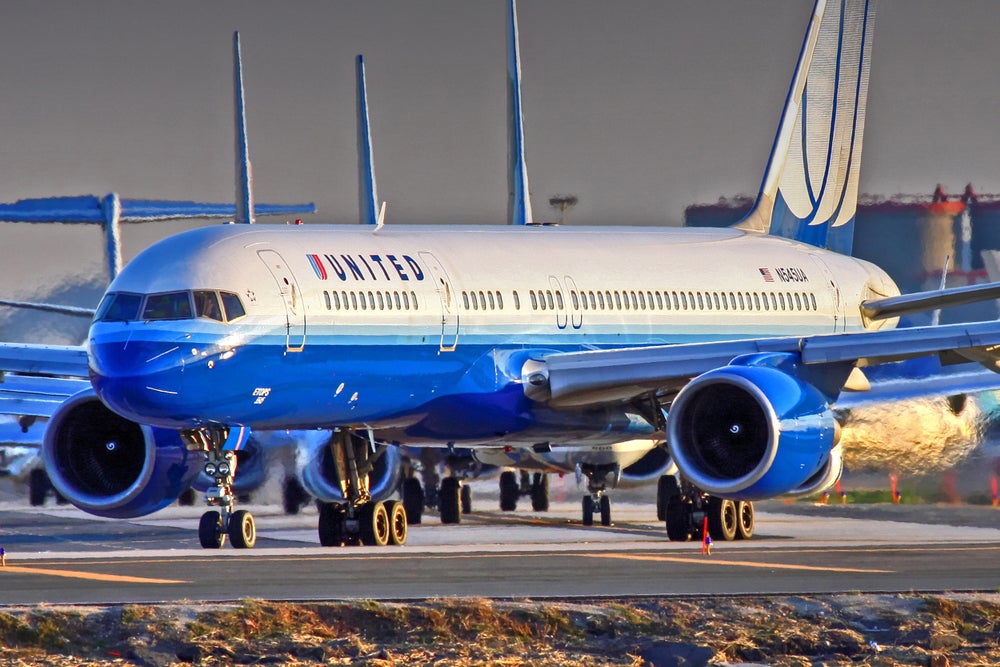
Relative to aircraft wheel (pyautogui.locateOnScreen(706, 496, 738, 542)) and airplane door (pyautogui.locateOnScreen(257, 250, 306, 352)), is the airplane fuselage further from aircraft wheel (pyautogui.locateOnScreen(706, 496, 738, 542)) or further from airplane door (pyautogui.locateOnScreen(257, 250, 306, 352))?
aircraft wheel (pyautogui.locateOnScreen(706, 496, 738, 542))

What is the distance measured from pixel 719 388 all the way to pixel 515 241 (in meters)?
4.79

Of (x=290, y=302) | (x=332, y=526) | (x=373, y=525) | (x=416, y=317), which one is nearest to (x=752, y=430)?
(x=416, y=317)

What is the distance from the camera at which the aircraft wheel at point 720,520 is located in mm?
27938

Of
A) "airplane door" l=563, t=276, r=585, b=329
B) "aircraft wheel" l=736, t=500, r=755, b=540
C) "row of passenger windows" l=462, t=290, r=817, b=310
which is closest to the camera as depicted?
"row of passenger windows" l=462, t=290, r=817, b=310

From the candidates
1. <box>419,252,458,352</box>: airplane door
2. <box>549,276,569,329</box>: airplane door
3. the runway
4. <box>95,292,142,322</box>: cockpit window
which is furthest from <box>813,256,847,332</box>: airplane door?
<box>95,292,142,322</box>: cockpit window

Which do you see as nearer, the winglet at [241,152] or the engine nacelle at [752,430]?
the engine nacelle at [752,430]

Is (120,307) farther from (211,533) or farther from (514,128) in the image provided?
(514,128)

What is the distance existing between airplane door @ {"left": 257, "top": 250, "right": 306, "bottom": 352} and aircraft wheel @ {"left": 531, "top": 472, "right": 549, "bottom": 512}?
14768mm

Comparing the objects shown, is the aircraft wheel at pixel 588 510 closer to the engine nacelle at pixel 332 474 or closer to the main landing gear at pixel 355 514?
the engine nacelle at pixel 332 474

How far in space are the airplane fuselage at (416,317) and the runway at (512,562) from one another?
1.71m

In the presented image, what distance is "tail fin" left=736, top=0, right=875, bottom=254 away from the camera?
3431cm

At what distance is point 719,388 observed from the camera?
2509 cm

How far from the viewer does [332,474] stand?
110 ft

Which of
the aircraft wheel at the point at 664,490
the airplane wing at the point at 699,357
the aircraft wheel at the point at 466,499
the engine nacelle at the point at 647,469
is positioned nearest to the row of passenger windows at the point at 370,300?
the airplane wing at the point at 699,357
